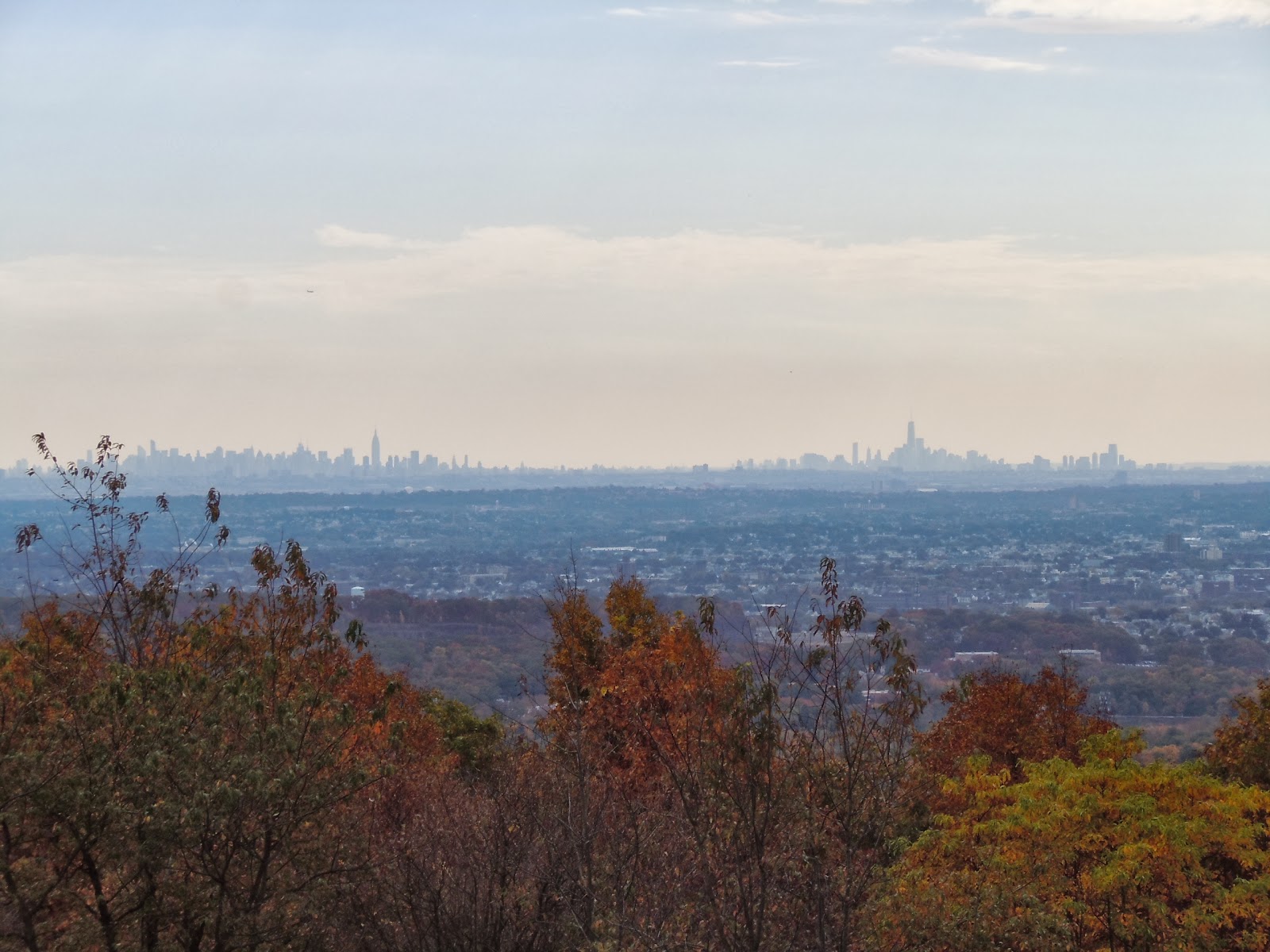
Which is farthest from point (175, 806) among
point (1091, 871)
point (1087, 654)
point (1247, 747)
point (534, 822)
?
point (1087, 654)

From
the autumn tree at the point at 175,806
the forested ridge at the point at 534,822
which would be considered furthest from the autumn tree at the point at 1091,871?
the autumn tree at the point at 175,806

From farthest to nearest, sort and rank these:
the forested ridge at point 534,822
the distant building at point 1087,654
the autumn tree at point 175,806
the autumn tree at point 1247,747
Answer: the distant building at point 1087,654, the autumn tree at point 1247,747, the autumn tree at point 175,806, the forested ridge at point 534,822

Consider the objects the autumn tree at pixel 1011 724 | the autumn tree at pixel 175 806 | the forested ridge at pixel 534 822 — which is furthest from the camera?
the autumn tree at pixel 1011 724

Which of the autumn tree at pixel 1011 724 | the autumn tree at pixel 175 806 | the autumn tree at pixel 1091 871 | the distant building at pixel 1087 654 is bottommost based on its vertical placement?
the distant building at pixel 1087 654

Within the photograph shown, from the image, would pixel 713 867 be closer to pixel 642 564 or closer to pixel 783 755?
pixel 783 755

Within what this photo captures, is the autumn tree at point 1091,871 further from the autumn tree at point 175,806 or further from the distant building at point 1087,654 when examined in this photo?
the distant building at point 1087,654

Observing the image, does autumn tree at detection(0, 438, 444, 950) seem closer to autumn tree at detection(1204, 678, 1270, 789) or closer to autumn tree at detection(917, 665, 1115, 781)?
autumn tree at detection(917, 665, 1115, 781)

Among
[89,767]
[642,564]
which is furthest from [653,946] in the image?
[642,564]

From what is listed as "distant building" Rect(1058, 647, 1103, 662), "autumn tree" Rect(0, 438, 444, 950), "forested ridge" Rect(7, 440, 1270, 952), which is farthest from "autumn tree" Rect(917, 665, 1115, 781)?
"distant building" Rect(1058, 647, 1103, 662)
